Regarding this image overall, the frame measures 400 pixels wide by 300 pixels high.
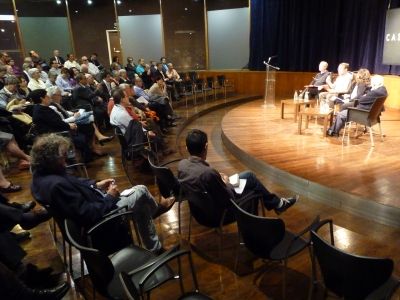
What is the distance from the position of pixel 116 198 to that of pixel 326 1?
28.4 feet

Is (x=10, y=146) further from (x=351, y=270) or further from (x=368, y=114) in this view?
(x=368, y=114)

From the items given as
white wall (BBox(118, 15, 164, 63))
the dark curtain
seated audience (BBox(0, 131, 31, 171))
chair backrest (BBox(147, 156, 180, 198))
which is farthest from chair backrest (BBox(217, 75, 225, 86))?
chair backrest (BBox(147, 156, 180, 198))

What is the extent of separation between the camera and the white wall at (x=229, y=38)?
11.1 m

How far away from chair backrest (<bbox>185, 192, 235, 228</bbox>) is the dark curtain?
6.92 meters

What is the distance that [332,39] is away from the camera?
9000 mm

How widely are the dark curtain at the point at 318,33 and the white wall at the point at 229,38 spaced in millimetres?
364

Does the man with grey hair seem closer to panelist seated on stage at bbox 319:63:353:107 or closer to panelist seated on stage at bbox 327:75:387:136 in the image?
panelist seated on stage at bbox 327:75:387:136

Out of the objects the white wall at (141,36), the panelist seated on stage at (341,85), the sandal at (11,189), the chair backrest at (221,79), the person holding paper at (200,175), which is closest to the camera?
the person holding paper at (200,175)

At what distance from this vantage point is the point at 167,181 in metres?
2.87

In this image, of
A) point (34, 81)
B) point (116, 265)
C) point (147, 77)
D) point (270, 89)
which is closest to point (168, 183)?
point (116, 265)

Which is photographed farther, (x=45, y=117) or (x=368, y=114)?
(x=368, y=114)

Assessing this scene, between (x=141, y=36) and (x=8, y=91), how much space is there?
7509 mm

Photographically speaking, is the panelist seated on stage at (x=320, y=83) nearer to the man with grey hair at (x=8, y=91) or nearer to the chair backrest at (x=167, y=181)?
the chair backrest at (x=167, y=181)

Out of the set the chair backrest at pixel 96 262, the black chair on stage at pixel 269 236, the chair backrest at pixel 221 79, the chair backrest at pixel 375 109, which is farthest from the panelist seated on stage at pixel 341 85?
the chair backrest at pixel 96 262
